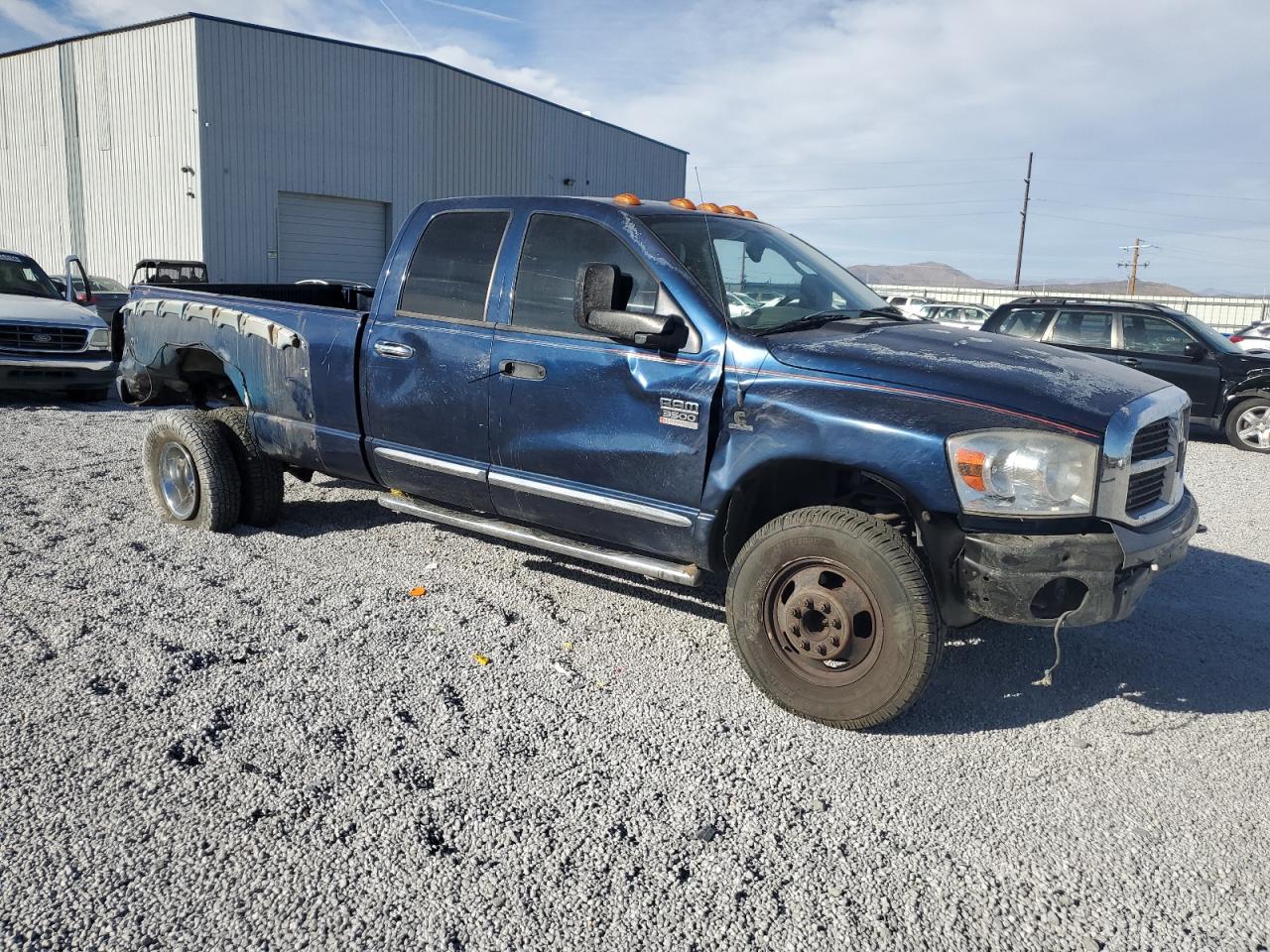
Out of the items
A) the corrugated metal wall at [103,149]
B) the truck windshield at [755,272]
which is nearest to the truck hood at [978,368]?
the truck windshield at [755,272]

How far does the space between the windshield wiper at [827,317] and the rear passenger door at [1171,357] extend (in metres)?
8.08

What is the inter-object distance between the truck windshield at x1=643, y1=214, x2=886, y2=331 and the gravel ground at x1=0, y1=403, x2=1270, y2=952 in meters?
1.54

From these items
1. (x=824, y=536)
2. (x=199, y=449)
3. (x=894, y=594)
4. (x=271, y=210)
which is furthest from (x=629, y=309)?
(x=271, y=210)

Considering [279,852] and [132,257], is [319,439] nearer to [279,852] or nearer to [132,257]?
[279,852]

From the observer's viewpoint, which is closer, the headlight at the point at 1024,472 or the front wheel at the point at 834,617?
the headlight at the point at 1024,472

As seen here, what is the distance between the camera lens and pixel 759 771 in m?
3.21

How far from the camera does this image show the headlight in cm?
318

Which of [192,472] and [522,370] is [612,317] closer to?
[522,370]

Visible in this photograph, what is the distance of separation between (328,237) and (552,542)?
22.8 metres

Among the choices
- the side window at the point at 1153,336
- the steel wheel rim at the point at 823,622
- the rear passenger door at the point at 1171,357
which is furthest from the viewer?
the side window at the point at 1153,336

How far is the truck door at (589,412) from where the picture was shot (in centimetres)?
384

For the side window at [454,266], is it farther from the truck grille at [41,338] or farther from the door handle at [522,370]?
the truck grille at [41,338]

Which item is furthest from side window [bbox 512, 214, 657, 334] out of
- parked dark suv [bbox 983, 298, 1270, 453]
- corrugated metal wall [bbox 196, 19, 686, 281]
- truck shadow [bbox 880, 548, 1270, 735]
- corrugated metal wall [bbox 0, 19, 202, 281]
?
corrugated metal wall [bbox 0, 19, 202, 281]

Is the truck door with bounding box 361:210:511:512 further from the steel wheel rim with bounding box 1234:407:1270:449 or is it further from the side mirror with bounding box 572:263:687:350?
the steel wheel rim with bounding box 1234:407:1270:449
